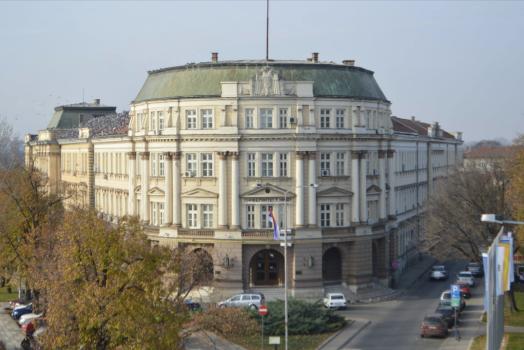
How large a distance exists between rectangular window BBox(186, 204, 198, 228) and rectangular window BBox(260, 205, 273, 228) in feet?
18.0

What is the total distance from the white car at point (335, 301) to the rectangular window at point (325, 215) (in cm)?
673

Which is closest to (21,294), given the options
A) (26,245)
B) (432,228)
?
(26,245)

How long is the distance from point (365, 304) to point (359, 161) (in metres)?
11.9

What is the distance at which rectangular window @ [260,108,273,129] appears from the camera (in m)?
70.1

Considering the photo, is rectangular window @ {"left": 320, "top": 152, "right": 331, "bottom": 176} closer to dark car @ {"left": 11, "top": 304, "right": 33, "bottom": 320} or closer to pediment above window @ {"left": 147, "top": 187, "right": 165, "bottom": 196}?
pediment above window @ {"left": 147, "top": 187, "right": 165, "bottom": 196}

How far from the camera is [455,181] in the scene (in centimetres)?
7831

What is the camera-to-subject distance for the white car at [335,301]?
216 ft

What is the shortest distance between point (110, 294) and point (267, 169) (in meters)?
34.2

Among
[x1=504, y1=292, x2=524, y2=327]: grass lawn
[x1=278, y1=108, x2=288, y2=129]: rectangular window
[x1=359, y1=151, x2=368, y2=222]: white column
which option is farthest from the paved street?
[x1=278, y1=108, x2=288, y2=129]: rectangular window

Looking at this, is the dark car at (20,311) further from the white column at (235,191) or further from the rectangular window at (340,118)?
the rectangular window at (340,118)

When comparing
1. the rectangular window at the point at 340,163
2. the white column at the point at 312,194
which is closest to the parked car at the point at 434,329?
the white column at the point at 312,194

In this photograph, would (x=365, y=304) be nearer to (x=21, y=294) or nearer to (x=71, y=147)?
(x=21, y=294)

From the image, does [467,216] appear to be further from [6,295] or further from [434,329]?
[6,295]

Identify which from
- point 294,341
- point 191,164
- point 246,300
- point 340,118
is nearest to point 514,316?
point 294,341
